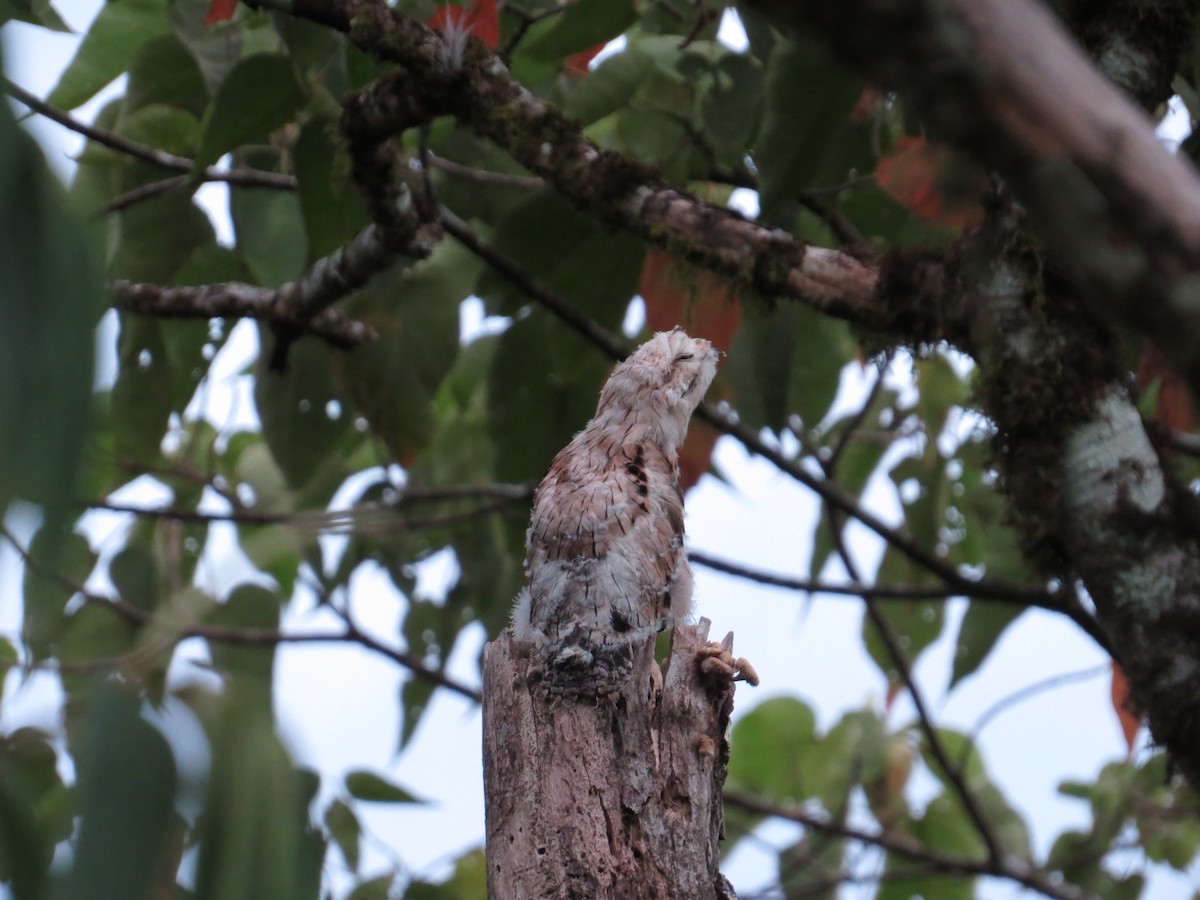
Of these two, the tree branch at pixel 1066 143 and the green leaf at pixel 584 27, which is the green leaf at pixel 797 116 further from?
the tree branch at pixel 1066 143

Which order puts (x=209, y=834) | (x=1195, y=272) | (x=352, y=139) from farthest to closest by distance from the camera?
1. (x=352, y=139)
2. (x=209, y=834)
3. (x=1195, y=272)

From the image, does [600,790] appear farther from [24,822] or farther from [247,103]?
[247,103]

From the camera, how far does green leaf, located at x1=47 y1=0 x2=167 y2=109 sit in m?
3.78

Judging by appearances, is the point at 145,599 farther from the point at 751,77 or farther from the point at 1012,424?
the point at 1012,424

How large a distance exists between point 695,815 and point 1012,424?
1.15 meters

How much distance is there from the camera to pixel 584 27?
294 cm

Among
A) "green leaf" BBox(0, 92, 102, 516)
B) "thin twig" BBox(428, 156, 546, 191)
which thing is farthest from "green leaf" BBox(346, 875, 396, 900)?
"green leaf" BBox(0, 92, 102, 516)

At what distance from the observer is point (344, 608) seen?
510 centimetres

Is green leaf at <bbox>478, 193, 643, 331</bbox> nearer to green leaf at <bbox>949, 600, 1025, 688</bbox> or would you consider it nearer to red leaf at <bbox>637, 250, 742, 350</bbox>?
red leaf at <bbox>637, 250, 742, 350</bbox>

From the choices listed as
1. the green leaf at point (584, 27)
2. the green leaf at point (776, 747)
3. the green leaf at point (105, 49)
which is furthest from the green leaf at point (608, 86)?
the green leaf at point (776, 747)

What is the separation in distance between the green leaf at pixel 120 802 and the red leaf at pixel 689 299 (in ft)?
7.26

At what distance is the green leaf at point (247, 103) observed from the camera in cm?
303

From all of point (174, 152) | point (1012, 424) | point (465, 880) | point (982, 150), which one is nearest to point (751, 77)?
point (1012, 424)

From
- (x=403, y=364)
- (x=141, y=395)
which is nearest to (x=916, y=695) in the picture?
(x=403, y=364)
